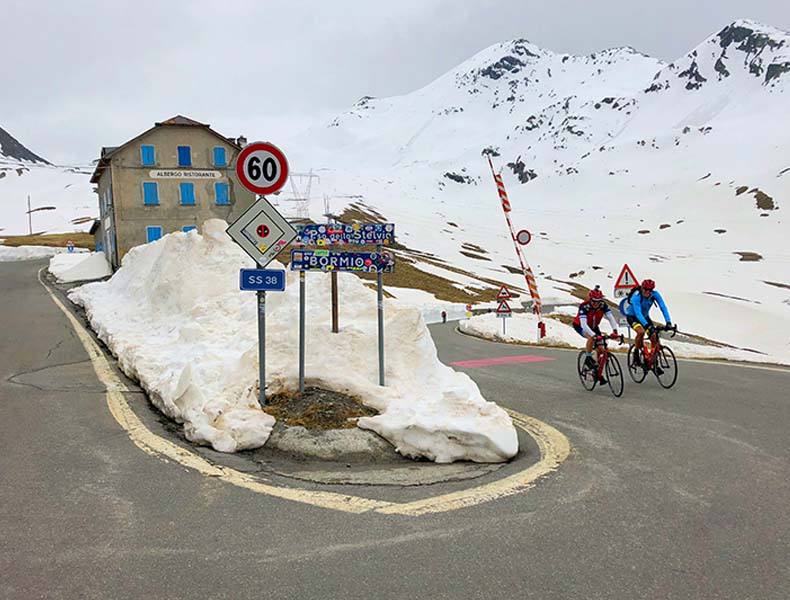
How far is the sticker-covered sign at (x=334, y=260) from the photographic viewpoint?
7.07m

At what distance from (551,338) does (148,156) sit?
3050 cm

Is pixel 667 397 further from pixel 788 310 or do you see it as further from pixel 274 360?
pixel 788 310

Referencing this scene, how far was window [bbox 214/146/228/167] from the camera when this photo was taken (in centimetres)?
4047

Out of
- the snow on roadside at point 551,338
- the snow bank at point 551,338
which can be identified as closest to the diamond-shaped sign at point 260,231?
the snow bank at point 551,338

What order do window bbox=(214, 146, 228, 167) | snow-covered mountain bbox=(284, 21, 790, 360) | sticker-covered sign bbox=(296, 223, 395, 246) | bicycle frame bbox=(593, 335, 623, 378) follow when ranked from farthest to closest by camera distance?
snow-covered mountain bbox=(284, 21, 790, 360)
window bbox=(214, 146, 228, 167)
bicycle frame bbox=(593, 335, 623, 378)
sticker-covered sign bbox=(296, 223, 395, 246)

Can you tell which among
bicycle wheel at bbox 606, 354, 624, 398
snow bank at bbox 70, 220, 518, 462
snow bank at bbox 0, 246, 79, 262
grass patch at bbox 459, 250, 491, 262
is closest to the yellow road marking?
snow bank at bbox 70, 220, 518, 462

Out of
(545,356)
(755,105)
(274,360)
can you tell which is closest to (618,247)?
Result: (545,356)

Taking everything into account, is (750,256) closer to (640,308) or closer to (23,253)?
(23,253)

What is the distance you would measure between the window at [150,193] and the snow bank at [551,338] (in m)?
24.5

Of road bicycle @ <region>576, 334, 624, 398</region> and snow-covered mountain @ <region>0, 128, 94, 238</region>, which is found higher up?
snow-covered mountain @ <region>0, 128, 94, 238</region>

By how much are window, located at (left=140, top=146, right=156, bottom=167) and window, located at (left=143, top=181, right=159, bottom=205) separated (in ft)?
4.07

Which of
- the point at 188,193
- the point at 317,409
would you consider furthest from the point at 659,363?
the point at 188,193

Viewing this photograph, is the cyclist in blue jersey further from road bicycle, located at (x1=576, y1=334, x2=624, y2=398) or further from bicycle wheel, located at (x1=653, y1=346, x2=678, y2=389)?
road bicycle, located at (x1=576, y1=334, x2=624, y2=398)

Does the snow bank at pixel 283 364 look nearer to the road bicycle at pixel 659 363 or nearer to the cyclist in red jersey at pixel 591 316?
the cyclist in red jersey at pixel 591 316
